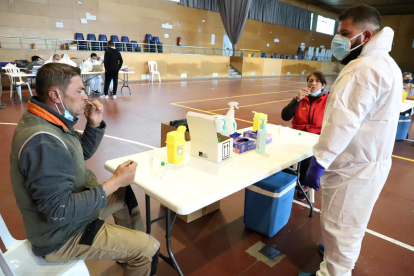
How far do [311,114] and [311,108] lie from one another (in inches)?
2.6

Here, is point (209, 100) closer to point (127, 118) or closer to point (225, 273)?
point (127, 118)

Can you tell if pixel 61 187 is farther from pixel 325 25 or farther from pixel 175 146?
pixel 325 25

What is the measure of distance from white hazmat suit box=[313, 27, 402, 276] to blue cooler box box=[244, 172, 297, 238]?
516mm

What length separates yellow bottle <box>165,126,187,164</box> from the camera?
5.82 ft

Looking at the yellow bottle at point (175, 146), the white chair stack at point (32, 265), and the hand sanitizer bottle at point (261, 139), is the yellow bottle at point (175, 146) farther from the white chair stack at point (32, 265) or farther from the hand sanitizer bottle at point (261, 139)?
the white chair stack at point (32, 265)

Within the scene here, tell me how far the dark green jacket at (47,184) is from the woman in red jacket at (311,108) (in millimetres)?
2291

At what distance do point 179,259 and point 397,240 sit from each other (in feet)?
6.31

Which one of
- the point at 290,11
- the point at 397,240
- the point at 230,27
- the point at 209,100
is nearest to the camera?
the point at 397,240

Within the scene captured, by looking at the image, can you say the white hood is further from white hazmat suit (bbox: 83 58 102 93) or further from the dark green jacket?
white hazmat suit (bbox: 83 58 102 93)

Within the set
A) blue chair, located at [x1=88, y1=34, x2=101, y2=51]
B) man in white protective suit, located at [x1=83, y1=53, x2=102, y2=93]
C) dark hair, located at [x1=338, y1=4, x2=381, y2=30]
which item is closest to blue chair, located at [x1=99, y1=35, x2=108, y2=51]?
blue chair, located at [x1=88, y1=34, x2=101, y2=51]

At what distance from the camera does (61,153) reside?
117 centimetres

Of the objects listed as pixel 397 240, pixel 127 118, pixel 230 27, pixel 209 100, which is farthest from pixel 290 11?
pixel 397 240

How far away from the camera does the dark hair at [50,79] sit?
1282 mm

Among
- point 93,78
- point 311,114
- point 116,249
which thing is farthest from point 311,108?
point 93,78
